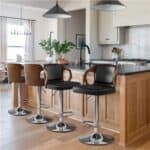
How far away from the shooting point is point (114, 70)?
11.0ft

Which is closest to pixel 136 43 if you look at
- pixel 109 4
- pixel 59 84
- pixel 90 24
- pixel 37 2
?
pixel 90 24

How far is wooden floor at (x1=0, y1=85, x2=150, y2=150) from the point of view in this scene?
127 inches

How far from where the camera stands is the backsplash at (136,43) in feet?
22.7

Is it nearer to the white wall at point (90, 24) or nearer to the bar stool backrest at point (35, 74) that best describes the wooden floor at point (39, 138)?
the bar stool backrest at point (35, 74)

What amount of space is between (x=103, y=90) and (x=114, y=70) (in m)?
0.33

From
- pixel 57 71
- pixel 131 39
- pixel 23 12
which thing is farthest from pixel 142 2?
pixel 23 12

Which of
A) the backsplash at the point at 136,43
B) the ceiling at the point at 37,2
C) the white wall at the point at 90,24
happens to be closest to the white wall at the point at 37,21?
the ceiling at the point at 37,2

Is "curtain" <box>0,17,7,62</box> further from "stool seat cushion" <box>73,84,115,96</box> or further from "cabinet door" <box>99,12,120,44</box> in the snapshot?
"stool seat cushion" <box>73,84,115,96</box>

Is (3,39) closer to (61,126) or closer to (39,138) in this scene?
(61,126)

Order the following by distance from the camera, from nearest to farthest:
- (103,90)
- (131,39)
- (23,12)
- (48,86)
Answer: (103,90) < (48,86) < (131,39) < (23,12)

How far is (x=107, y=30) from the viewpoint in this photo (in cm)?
740

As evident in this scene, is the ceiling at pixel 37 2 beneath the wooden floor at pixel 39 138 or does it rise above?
above

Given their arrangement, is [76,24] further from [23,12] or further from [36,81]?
[36,81]

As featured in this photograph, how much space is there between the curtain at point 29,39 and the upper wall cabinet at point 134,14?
3920 millimetres
